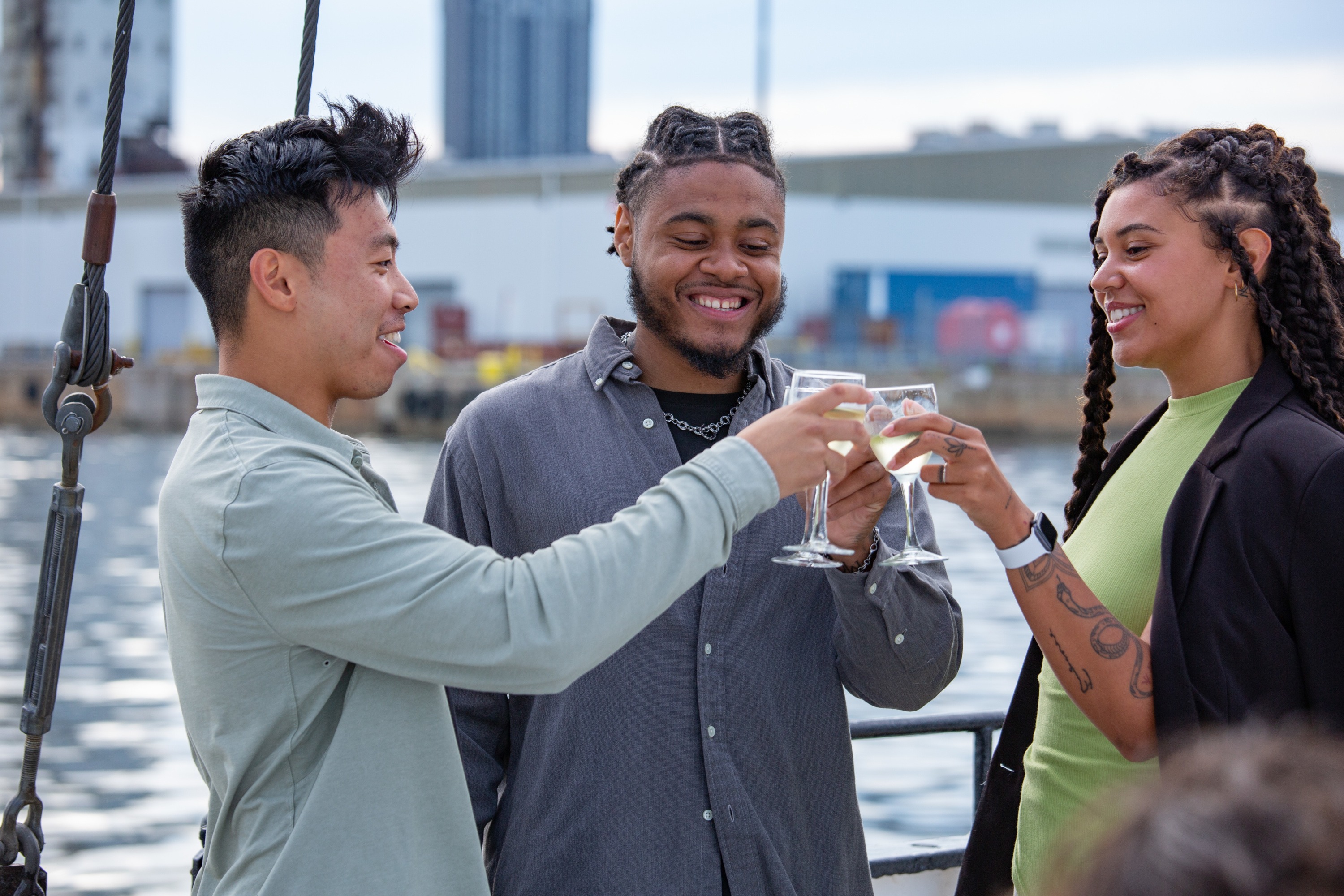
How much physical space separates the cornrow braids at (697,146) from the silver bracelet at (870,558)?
66cm

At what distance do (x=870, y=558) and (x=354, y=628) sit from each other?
0.89 m

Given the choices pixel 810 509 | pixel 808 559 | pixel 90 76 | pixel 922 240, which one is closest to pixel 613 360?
pixel 810 509

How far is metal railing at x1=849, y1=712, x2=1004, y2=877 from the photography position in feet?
9.82

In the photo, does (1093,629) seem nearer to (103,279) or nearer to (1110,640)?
(1110,640)

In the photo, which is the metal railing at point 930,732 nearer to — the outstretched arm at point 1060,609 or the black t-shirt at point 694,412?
the black t-shirt at point 694,412

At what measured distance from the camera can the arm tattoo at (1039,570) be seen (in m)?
1.90

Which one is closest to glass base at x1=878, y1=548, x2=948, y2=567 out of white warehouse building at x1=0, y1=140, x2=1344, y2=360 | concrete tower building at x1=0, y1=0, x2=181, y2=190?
white warehouse building at x1=0, y1=140, x2=1344, y2=360

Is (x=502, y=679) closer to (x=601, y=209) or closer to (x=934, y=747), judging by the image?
(x=934, y=747)

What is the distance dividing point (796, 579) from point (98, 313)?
1.23 meters

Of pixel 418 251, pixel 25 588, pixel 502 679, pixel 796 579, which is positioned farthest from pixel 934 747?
pixel 418 251

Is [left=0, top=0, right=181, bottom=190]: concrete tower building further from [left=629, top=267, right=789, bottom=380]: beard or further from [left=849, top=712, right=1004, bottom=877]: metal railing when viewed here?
[left=629, top=267, right=789, bottom=380]: beard

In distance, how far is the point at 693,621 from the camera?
2.13m

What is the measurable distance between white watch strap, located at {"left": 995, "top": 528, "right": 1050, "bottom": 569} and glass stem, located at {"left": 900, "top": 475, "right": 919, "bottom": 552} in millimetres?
142

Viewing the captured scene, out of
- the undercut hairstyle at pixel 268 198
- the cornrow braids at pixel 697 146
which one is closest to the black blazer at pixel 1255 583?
the cornrow braids at pixel 697 146
